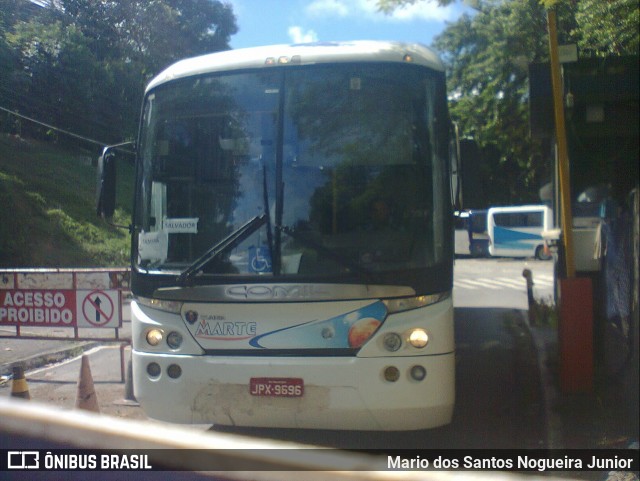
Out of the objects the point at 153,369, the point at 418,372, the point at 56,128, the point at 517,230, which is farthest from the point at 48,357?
the point at 517,230

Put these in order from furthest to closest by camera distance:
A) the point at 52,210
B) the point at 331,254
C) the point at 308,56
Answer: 1. the point at 52,210
2. the point at 308,56
3. the point at 331,254

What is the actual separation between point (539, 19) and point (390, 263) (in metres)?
3.68

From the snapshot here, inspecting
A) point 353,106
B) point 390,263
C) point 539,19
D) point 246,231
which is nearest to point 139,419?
point 246,231

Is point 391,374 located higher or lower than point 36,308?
lower

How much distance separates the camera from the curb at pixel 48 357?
798cm

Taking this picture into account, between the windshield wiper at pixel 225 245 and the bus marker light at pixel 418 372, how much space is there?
59.9 inches

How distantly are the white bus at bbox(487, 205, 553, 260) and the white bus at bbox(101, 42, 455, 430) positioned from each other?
33392 mm

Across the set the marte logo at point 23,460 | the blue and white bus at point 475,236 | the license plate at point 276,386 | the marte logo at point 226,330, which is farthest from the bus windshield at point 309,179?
the blue and white bus at point 475,236

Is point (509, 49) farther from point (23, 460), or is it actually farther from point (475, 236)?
point (475, 236)

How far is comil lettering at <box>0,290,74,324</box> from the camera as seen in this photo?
8.23m

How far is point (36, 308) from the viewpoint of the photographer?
830 centimetres

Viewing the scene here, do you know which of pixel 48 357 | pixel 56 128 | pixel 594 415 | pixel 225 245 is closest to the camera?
pixel 225 245

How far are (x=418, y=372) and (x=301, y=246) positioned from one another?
1.24 m

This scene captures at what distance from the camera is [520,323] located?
11.6m
